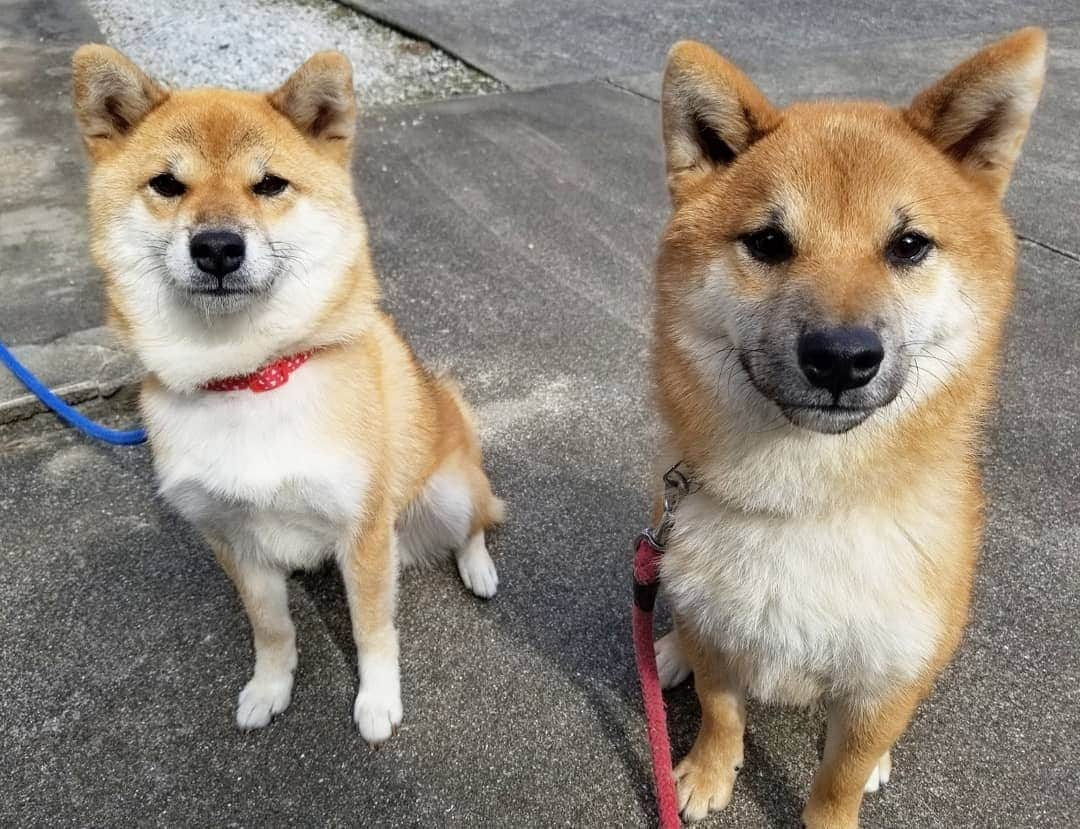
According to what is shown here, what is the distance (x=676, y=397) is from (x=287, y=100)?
53.7 inches

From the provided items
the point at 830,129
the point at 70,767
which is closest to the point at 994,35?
the point at 830,129

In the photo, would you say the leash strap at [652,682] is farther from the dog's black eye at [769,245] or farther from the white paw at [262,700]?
the white paw at [262,700]

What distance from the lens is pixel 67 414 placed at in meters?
3.12

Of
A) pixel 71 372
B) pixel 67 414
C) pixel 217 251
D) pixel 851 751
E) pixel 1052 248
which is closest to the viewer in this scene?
pixel 851 751

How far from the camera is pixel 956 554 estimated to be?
1668 mm

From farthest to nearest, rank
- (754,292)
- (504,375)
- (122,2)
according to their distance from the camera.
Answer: (122,2), (504,375), (754,292)

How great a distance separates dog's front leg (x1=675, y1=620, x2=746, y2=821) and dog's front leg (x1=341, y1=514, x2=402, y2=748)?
0.85 metres

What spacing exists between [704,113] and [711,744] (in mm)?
1565

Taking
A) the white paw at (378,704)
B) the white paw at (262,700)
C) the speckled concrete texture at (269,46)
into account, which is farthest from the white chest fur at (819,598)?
the speckled concrete texture at (269,46)

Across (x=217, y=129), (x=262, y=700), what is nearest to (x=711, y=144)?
(x=217, y=129)

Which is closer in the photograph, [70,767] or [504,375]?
[70,767]

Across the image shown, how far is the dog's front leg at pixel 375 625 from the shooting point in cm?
214

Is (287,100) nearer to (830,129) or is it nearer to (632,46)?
(830,129)

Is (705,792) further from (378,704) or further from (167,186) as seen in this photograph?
(167,186)
